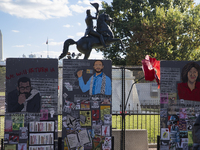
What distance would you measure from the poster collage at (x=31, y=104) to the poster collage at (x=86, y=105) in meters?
0.31

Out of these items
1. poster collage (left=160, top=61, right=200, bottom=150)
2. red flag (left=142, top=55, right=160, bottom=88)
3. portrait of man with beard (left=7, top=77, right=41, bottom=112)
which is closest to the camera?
portrait of man with beard (left=7, top=77, right=41, bottom=112)

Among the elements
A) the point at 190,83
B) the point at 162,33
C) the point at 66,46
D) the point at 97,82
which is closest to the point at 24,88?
the point at 97,82

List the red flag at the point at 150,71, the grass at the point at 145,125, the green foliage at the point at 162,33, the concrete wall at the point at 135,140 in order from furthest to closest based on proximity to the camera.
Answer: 1. the green foliage at the point at 162,33
2. the grass at the point at 145,125
3. the concrete wall at the point at 135,140
4. the red flag at the point at 150,71

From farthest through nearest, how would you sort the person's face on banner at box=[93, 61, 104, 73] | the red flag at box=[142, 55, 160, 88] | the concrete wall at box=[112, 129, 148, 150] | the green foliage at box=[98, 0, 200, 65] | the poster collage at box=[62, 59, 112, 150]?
the green foliage at box=[98, 0, 200, 65]
the concrete wall at box=[112, 129, 148, 150]
the red flag at box=[142, 55, 160, 88]
the person's face on banner at box=[93, 61, 104, 73]
the poster collage at box=[62, 59, 112, 150]

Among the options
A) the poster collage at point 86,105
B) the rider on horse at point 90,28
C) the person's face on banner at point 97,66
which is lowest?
the poster collage at point 86,105

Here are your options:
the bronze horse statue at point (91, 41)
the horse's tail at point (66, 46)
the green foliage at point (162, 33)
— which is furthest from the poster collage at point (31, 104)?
the green foliage at point (162, 33)

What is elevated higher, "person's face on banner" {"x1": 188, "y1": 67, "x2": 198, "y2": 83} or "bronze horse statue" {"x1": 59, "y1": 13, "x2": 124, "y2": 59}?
"bronze horse statue" {"x1": 59, "y1": 13, "x2": 124, "y2": 59}

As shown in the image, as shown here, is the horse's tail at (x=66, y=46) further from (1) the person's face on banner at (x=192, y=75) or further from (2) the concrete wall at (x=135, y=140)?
(1) the person's face on banner at (x=192, y=75)

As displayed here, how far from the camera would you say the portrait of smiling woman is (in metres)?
6.31

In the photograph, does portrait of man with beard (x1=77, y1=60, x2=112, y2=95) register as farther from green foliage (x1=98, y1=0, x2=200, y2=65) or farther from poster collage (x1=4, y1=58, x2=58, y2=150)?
green foliage (x1=98, y1=0, x2=200, y2=65)

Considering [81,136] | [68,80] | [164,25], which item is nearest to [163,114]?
[81,136]

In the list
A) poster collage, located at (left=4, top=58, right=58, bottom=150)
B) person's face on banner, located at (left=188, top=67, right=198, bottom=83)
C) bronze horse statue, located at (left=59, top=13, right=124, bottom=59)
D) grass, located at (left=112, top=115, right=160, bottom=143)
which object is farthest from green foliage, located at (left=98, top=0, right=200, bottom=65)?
poster collage, located at (left=4, top=58, right=58, bottom=150)

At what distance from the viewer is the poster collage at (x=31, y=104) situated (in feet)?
19.4

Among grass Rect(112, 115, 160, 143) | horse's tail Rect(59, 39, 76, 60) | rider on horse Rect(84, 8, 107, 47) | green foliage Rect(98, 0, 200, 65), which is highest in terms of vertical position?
green foliage Rect(98, 0, 200, 65)
